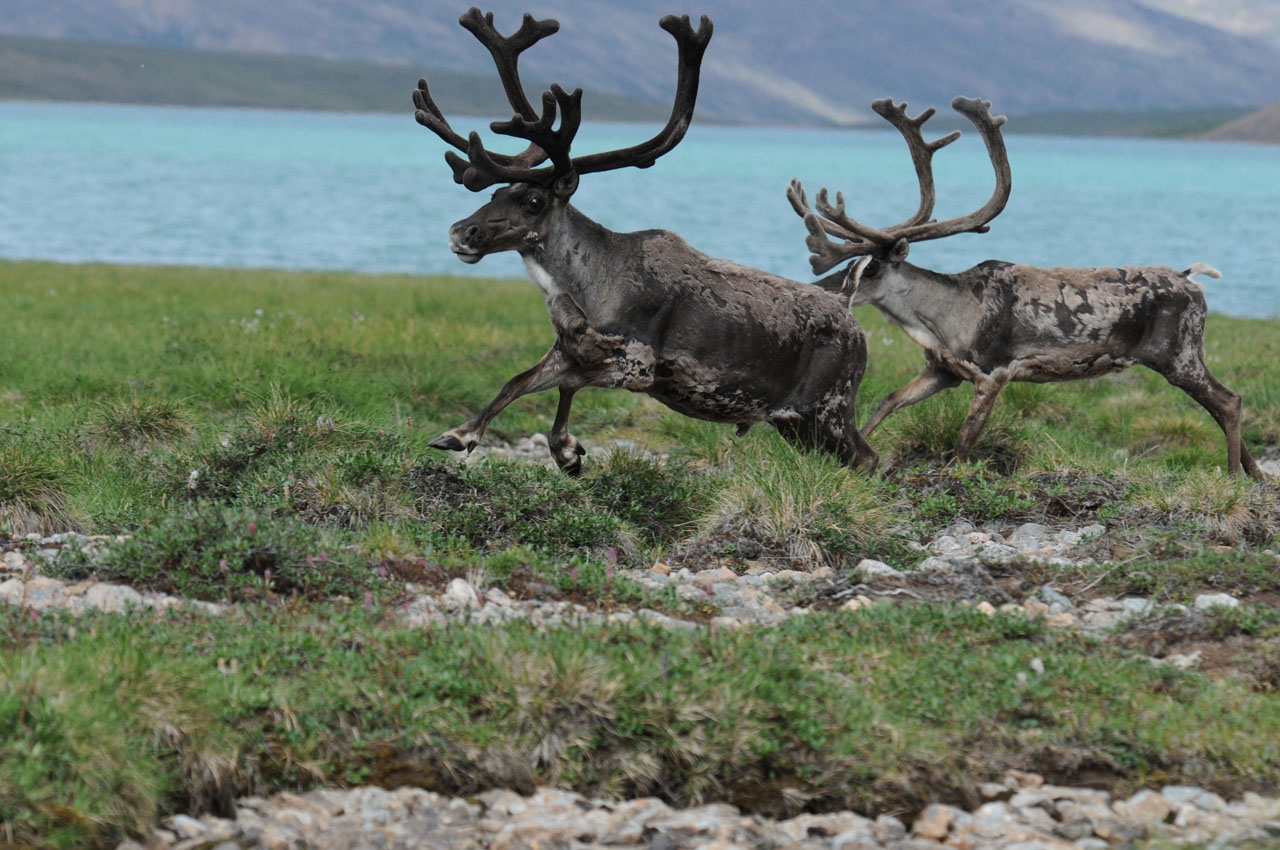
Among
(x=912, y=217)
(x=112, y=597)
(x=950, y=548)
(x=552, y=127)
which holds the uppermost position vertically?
(x=552, y=127)

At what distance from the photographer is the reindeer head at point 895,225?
37.9 feet

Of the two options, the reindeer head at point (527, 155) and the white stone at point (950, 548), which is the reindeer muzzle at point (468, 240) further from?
the white stone at point (950, 548)

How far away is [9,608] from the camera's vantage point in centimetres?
651

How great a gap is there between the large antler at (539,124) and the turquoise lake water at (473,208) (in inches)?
992

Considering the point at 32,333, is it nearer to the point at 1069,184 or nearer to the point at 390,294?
the point at 390,294

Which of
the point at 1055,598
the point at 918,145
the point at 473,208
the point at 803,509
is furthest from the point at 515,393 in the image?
the point at 473,208

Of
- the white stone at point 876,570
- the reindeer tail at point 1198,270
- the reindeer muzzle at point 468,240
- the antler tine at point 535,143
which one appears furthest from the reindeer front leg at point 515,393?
the reindeer tail at point 1198,270

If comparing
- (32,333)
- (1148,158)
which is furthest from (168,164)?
(1148,158)

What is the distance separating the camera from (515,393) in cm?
893

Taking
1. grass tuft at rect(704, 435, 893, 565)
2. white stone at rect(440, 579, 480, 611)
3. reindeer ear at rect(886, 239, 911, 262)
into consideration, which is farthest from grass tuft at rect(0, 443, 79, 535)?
reindeer ear at rect(886, 239, 911, 262)

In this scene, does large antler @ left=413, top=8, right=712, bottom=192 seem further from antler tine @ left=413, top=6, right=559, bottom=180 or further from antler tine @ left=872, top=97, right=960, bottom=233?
antler tine @ left=872, top=97, right=960, bottom=233

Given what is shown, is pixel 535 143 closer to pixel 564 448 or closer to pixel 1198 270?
pixel 564 448

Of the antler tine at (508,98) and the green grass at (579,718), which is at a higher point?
the antler tine at (508,98)

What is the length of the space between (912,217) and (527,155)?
347 cm
